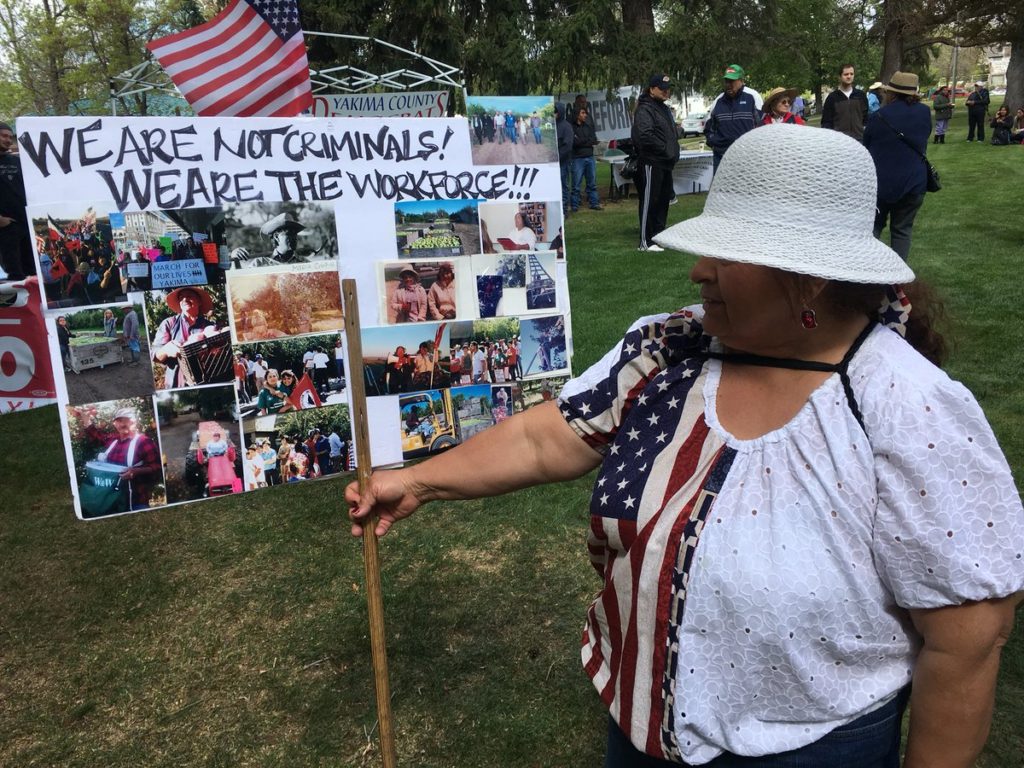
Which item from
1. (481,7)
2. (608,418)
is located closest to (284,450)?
(608,418)

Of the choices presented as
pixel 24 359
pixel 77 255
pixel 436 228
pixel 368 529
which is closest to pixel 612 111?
pixel 24 359

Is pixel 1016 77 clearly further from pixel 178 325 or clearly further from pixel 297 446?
pixel 178 325

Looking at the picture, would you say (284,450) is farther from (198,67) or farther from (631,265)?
(631,265)

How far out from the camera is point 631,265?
29.5ft

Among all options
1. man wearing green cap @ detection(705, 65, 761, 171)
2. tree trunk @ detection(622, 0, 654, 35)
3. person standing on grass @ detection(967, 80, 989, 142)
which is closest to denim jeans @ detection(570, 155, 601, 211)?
tree trunk @ detection(622, 0, 654, 35)

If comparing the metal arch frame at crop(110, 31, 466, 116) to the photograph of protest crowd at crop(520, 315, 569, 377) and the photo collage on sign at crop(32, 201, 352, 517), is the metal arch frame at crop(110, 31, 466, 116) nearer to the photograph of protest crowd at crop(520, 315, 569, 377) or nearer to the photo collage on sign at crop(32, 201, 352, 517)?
the photograph of protest crowd at crop(520, 315, 569, 377)

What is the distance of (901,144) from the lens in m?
6.96

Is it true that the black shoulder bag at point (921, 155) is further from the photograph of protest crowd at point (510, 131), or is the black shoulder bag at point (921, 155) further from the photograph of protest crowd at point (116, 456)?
the photograph of protest crowd at point (116, 456)

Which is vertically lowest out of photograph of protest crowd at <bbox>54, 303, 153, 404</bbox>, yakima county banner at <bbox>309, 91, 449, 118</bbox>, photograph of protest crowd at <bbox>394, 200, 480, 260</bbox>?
photograph of protest crowd at <bbox>54, 303, 153, 404</bbox>

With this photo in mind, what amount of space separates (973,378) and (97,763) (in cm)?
503

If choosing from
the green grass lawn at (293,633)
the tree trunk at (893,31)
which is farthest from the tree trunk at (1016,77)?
the green grass lawn at (293,633)

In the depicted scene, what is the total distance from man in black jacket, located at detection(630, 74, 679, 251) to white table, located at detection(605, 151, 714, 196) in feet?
19.4

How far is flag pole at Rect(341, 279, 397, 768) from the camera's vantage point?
5.02ft

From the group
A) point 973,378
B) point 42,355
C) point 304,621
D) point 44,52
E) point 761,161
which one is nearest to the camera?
point 761,161
